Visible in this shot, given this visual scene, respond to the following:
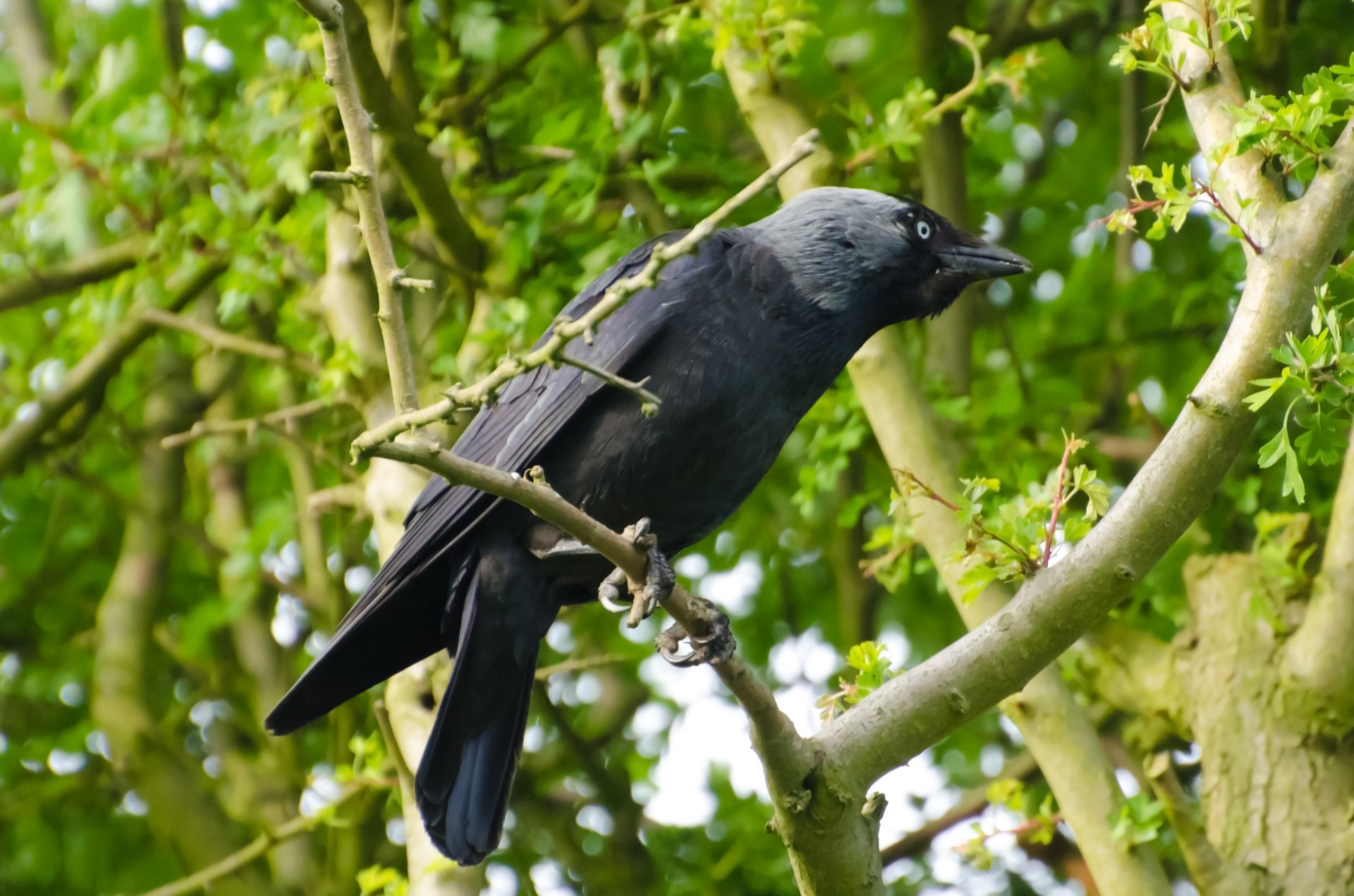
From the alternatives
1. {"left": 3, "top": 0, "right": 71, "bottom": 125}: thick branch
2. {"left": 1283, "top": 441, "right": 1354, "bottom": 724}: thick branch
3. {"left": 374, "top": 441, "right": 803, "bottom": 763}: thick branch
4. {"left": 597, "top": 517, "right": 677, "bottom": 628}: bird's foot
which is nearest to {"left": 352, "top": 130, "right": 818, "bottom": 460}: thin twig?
{"left": 374, "top": 441, "right": 803, "bottom": 763}: thick branch

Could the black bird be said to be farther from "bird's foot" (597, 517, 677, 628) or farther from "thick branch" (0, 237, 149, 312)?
"thick branch" (0, 237, 149, 312)

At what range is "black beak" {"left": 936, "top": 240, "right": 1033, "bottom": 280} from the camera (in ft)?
14.1

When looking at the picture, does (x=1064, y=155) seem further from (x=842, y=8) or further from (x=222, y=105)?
(x=222, y=105)

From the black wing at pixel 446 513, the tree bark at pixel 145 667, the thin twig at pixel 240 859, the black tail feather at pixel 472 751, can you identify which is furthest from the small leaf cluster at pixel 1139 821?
the tree bark at pixel 145 667

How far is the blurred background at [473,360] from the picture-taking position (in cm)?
482

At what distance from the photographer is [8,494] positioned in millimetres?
6969

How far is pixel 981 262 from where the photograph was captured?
4.29 m

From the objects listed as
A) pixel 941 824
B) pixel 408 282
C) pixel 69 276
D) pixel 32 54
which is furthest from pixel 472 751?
pixel 32 54

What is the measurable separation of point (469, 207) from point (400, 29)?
2.53 feet

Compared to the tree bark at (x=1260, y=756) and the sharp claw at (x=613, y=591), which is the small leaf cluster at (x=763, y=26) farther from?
the tree bark at (x=1260, y=756)

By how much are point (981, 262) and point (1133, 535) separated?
1.61 metres

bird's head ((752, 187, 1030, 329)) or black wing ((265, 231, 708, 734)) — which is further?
bird's head ((752, 187, 1030, 329))

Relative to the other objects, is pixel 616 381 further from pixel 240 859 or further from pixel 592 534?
pixel 240 859

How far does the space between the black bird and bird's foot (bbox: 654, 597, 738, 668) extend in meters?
0.36
